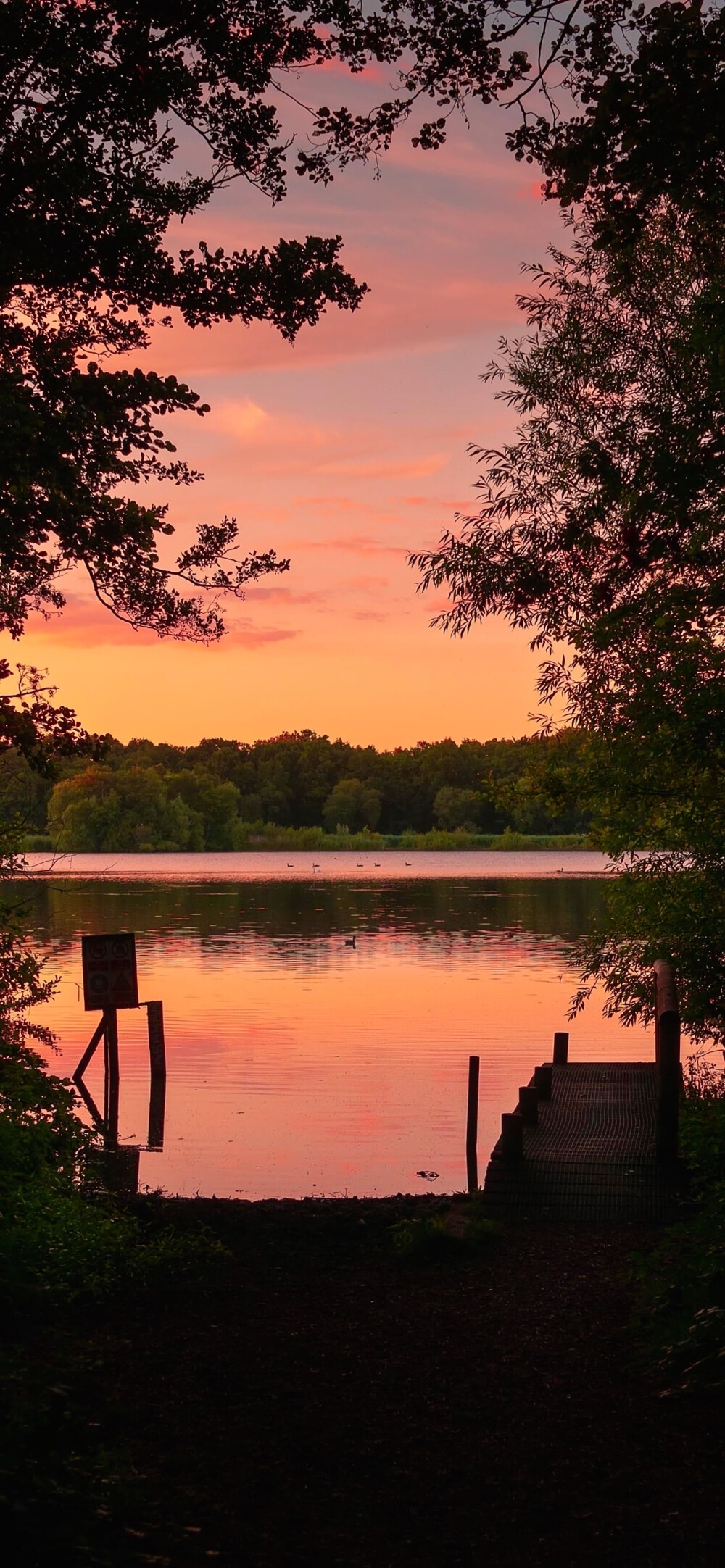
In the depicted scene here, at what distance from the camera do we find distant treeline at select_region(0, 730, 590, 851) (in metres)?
153

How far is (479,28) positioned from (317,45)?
4.62ft

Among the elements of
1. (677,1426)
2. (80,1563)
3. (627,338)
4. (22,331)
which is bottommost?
(677,1426)

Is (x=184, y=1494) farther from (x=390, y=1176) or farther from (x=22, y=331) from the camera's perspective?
(x=390, y=1176)

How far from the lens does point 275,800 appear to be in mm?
190625

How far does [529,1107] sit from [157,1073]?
8.96 meters

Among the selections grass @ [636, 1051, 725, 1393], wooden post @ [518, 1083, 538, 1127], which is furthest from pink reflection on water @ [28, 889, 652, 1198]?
grass @ [636, 1051, 725, 1393]

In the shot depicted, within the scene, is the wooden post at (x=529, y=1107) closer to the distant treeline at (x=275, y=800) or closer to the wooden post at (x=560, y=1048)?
the wooden post at (x=560, y=1048)

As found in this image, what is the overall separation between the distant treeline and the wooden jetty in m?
127

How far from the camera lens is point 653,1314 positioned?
8.41m

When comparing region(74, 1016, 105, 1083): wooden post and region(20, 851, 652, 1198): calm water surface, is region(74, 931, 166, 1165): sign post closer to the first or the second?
region(20, 851, 652, 1198): calm water surface

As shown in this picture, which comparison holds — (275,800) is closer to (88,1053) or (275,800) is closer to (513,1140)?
(88,1053)

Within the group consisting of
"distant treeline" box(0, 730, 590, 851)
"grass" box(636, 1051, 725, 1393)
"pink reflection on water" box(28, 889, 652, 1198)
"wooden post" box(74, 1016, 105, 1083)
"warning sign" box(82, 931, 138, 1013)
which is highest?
"distant treeline" box(0, 730, 590, 851)

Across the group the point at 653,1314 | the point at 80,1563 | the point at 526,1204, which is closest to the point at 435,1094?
the point at 526,1204

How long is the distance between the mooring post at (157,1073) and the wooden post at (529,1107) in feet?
24.2
